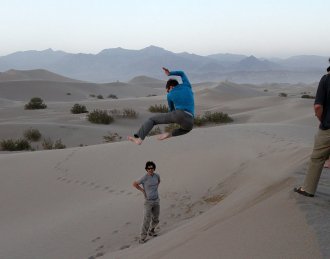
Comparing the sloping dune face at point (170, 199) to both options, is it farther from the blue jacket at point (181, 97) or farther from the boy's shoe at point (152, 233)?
the blue jacket at point (181, 97)

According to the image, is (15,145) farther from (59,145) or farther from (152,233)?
(152,233)

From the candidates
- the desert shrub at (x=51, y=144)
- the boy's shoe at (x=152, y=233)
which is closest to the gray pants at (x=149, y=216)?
the boy's shoe at (x=152, y=233)

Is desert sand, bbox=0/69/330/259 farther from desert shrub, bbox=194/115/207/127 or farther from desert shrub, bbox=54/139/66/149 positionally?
desert shrub, bbox=194/115/207/127

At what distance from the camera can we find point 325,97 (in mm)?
4777

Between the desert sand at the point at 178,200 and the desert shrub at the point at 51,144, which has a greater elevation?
the desert sand at the point at 178,200

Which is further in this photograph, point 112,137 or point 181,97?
point 112,137

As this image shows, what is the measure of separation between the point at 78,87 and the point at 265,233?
52953 mm

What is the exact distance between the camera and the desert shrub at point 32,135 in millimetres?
16688

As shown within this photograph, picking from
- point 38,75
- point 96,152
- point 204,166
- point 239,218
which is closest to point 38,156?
point 96,152

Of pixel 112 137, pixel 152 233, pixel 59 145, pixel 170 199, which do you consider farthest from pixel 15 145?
pixel 152 233

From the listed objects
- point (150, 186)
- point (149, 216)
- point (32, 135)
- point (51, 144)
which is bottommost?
point (51, 144)

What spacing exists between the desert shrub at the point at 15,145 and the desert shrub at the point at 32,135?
0.92 metres

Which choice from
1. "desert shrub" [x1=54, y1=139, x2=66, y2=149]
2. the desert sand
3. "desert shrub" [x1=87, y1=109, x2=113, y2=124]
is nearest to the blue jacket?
the desert sand

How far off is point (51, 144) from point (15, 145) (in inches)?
49.3
